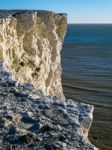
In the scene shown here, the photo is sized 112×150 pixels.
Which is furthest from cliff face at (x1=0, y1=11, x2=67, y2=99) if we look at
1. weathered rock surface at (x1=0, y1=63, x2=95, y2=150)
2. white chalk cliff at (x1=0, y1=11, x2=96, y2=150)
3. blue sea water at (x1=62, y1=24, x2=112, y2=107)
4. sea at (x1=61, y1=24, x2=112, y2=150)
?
blue sea water at (x1=62, y1=24, x2=112, y2=107)

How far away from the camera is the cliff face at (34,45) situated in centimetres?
1755

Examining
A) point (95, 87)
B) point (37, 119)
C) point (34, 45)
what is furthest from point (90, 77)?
point (37, 119)

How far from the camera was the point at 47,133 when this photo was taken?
841cm

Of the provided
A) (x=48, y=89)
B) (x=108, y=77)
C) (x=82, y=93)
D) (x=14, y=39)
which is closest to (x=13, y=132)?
(x=14, y=39)

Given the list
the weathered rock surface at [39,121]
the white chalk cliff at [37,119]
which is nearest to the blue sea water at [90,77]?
the white chalk cliff at [37,119]

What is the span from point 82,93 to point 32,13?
1076 inches

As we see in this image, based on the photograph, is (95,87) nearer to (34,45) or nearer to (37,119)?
(34,45)

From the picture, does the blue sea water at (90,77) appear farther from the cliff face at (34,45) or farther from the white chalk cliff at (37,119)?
the white chalk cliff at (37,119)

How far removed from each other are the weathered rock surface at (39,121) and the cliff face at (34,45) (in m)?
5.56

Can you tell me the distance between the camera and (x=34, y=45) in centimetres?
2000

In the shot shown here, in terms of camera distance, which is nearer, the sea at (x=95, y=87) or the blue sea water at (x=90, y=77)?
the sea at (x=95, y=87)

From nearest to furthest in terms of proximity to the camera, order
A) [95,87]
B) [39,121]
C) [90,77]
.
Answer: [39,121], [95,87], [90,77]

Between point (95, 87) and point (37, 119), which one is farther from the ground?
point (95, 87)

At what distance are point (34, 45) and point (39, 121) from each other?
37.5 feet
